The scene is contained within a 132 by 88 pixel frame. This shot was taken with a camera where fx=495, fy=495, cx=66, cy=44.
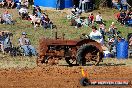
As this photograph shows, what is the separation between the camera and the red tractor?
1850 centimetres

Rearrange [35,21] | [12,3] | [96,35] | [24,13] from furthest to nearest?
[12,3], [24,13], [35,21], [96,35]

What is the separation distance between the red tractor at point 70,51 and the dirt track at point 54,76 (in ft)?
1.64

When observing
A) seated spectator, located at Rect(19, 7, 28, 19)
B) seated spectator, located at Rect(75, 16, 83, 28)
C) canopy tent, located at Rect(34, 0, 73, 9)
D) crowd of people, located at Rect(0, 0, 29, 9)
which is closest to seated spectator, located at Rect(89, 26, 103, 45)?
seated spectator, located at Rect(75, 16, 83, 28)

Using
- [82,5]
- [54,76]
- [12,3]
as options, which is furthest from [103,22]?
[54,76]

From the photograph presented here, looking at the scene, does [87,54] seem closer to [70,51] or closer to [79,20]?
[70,51]

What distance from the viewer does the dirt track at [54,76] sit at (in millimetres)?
14906

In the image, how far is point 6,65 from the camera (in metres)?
18.8

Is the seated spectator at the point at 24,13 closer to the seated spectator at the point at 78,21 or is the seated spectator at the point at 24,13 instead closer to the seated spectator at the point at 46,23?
the seated spectator at the point at 46,23

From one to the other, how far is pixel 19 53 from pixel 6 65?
115 inches

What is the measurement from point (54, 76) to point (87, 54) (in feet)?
8.30

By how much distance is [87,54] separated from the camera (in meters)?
18.6

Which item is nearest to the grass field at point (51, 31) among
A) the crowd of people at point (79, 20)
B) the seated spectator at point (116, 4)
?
the crowd of people at point (79, 20)

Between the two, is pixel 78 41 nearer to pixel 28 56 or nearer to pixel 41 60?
pixel 41 60

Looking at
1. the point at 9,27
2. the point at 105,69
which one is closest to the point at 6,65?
the point at 105,69
